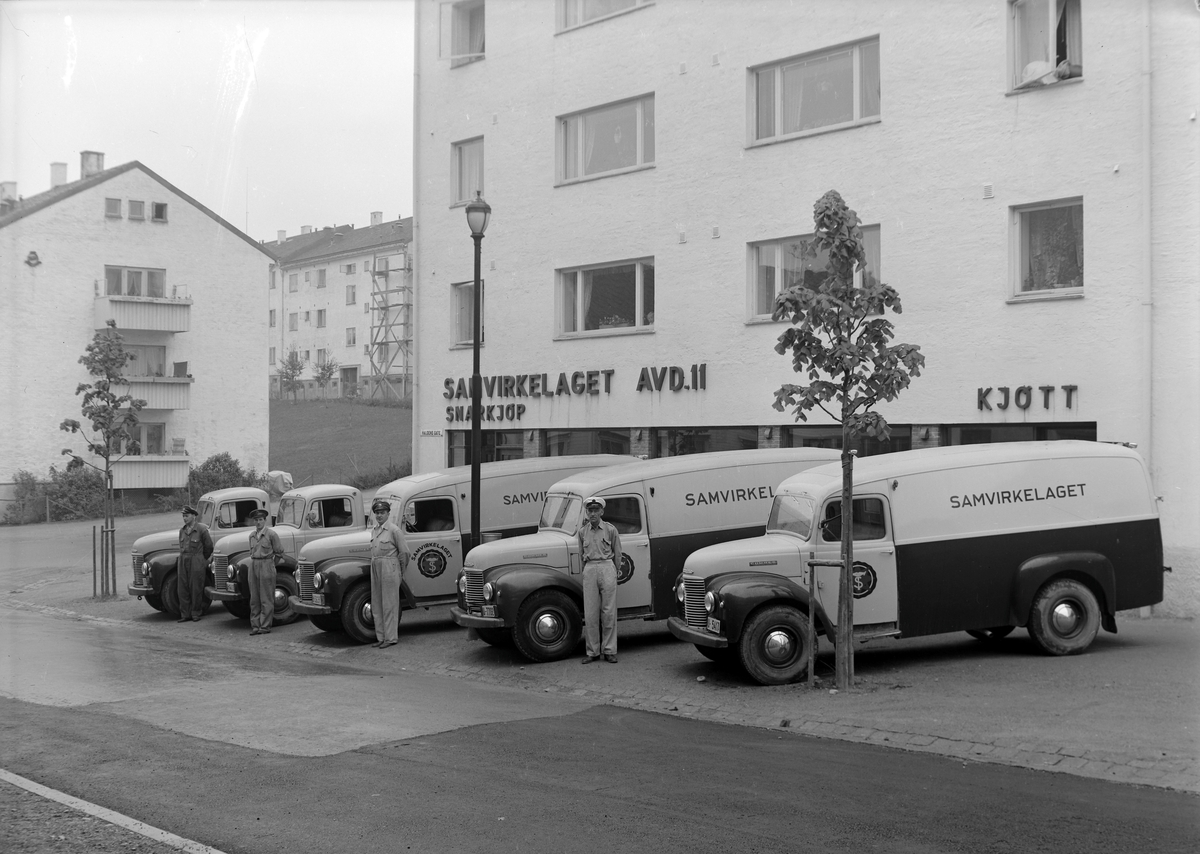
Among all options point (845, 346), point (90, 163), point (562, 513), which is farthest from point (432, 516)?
point (90, 163)

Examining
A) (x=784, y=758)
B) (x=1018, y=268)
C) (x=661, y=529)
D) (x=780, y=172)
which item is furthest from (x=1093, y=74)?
(x=784, y=758)

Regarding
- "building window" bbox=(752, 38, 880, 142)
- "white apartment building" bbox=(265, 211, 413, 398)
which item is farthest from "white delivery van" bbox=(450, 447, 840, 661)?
"white apartment building" bbox=(265, 211, 413, 398)

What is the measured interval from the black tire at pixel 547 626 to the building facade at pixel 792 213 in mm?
4566

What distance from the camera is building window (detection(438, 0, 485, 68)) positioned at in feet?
84.7

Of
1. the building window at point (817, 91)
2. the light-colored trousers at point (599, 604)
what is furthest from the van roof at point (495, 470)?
the building window at point (817, 91)

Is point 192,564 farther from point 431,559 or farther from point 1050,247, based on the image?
point 1050,247

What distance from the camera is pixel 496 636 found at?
1477 cm

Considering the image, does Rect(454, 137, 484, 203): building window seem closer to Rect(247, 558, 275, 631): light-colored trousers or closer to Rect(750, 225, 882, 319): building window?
Rect(750, 225, 882, 319): building window

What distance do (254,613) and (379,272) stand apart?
2629 inches

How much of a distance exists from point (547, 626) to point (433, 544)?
3583 mm

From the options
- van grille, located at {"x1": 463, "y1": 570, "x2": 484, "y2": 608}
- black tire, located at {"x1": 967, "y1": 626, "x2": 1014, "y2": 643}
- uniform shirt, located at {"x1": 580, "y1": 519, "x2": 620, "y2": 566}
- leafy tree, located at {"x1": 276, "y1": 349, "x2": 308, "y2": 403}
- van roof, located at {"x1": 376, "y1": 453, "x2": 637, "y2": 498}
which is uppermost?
leafy tree, located at {"x1": 276, "y1": 349, "x2": 308, "y2": 403}

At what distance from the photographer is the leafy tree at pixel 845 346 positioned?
11453mm

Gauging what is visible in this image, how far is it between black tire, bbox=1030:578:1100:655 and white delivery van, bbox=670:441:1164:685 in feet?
0.04

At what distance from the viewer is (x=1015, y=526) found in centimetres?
1291
